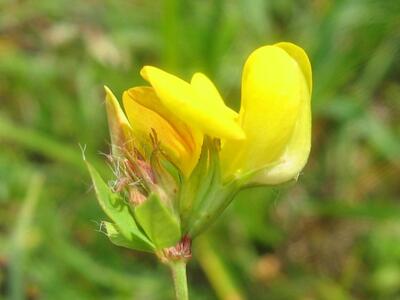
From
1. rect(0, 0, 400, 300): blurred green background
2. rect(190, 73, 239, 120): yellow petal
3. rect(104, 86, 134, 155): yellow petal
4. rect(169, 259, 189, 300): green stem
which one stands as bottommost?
rect(0, 0, 400, 300): blurred green background

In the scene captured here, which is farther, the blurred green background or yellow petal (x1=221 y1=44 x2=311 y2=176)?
the blurred green background

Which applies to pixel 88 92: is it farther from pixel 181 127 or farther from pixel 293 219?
pixel 181 127

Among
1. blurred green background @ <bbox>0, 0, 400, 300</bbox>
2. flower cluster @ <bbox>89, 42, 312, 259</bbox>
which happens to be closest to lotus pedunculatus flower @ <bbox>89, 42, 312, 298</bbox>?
flower cluster @ <bbox>89, 42, 312, 259</bbox>

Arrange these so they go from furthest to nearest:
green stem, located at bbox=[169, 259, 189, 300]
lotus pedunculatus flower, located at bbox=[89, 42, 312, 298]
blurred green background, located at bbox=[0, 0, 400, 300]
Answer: blurred green background, located at bbox=[0, 0, 400, 300], lotus pedunculatus flower, located at bbox=[89, 42, 312, 298], green stem, located at bbox=[169, 259, 189, 300]

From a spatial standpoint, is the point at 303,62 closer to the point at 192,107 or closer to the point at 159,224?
the point at 192,107

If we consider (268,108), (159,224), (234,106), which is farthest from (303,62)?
(234,106)

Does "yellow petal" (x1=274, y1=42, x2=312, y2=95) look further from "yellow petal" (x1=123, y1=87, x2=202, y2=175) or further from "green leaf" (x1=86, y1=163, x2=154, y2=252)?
"green leaf" (x1=86, y1=163, x2=154, y2=252)

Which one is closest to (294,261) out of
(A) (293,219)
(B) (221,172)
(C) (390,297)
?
(A) (293,219)

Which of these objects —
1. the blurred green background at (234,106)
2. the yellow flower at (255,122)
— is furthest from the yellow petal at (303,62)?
the blurred green background at (234,106)

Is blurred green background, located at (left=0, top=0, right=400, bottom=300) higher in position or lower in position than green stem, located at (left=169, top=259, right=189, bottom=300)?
lower
